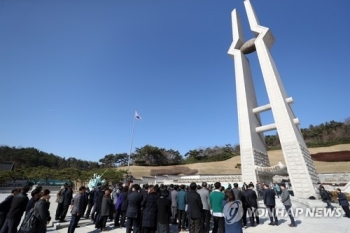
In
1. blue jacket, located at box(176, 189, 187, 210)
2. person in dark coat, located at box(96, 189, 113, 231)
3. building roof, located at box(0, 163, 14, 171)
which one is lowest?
person in dark coat, located at box(96, 189, 113, 231)

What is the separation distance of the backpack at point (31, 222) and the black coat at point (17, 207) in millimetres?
1483

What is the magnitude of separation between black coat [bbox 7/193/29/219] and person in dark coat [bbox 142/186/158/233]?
124 inches

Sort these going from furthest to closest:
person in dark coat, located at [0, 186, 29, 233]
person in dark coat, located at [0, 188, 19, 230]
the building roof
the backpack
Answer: the building roof, person in dark coat, located at [0, 188, 19, 230], person in dark coat, located at [0, 186, 29, 233], the backpack

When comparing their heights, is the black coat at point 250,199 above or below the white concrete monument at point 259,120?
below

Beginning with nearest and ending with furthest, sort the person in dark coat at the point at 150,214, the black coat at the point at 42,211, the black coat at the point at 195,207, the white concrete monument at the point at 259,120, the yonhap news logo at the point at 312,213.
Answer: the black coat at the point at 42,211 < the person in dark coat at the point at 150,214 < the black coat at the point at 195,207 < the yonhap news logo at the point at 312,213 < the white concrete monument at the point at 259,120

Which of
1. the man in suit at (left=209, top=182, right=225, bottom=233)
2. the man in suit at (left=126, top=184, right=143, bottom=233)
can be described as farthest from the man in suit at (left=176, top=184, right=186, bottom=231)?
the man in suit at (left=126, top=184, right=143, bottom=233)

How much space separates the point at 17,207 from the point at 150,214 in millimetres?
3436

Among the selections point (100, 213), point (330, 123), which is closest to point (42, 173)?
point (100, 213)

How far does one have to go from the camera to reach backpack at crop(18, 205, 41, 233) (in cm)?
398

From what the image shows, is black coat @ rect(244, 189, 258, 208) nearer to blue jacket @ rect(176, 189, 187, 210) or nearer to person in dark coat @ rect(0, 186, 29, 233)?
blue jacket @ rect(176, 189, 187, 210)

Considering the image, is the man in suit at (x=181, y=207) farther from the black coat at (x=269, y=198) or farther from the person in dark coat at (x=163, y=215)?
the black coat at (x=269, y=198)

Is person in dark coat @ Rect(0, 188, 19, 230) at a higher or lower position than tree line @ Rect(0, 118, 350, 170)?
lower

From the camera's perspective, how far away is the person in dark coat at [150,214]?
17.2 ft

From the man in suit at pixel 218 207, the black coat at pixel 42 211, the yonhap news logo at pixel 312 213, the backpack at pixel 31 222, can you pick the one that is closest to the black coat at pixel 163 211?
the man in suit at pixel 218 207
